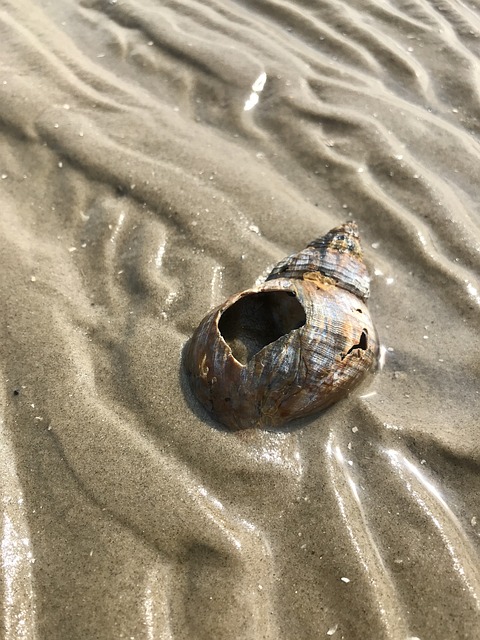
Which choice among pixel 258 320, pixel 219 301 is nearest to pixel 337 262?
pixel 258 320

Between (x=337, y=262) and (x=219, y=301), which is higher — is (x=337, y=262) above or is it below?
above

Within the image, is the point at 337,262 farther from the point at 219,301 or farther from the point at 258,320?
the point at 219,301

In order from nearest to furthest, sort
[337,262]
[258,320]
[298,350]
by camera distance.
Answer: [298,350], [337,262], [258,320]

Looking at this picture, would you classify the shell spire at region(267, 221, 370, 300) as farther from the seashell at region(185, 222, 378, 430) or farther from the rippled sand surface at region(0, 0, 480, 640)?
the rippled sand surface at region(0, 0, 480, 640)

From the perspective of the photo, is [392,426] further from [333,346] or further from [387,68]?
[387,68]

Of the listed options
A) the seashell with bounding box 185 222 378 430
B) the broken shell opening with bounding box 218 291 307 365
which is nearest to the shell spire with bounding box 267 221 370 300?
the seashell with bounding box 185 222 378 430

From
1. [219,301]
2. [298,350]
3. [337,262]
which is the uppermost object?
[337,262]

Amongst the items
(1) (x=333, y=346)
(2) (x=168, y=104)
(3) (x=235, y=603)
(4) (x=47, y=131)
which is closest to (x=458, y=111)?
(2) (x=168, y=104)
